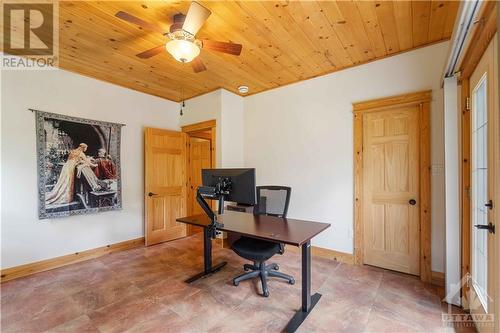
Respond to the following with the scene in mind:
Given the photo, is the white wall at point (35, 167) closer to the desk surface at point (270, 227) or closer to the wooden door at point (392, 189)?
the desk surface at point (270, 227)

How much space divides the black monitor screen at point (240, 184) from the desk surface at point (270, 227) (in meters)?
0.27

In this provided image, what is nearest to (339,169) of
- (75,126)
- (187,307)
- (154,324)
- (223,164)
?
(223,164)

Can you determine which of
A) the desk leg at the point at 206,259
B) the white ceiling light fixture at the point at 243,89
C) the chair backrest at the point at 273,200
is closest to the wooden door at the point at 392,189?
the chair backrest at the point at 273,200

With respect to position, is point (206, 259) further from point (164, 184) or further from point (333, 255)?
point (164, 184)

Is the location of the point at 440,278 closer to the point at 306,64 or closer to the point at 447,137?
the point at 447,137

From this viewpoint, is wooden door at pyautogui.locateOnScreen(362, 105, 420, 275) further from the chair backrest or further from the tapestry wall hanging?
the tapestry wall hanging

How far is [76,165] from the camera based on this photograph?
10.5ft

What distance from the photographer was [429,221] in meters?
2.52

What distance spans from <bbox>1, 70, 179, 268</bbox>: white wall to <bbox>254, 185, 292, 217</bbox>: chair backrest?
2338mm

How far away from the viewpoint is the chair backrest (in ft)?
8.89

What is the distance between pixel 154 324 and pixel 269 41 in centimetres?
289

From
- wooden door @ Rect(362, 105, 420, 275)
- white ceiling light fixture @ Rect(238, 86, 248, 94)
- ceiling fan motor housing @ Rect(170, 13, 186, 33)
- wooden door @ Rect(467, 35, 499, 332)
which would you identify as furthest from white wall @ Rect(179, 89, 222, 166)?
wooden door @ Rect(467, 35, 499, 332)

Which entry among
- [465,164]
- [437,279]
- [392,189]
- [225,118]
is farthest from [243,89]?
[437,279]

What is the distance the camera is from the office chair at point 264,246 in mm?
2275
